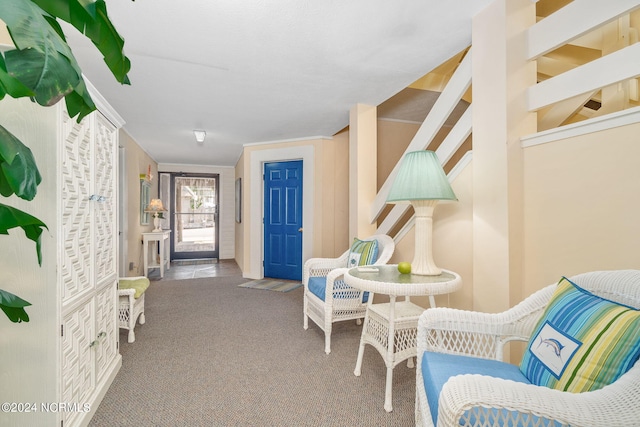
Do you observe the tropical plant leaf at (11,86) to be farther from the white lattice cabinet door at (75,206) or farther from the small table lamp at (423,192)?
the small table lamp at (423,192)

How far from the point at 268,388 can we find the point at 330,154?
144 inches

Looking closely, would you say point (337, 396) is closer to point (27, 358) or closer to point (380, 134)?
point (27, 358)

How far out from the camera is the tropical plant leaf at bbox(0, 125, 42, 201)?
2.24 feet

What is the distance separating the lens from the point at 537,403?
2.63ft

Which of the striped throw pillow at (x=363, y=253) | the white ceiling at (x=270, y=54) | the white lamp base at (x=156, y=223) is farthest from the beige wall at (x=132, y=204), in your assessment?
the striped throw pillow at (x=363, y=253)

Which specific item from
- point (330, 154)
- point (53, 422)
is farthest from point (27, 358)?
point (330, 154)

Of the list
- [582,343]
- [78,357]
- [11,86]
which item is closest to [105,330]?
[78,357]

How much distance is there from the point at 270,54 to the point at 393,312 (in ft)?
6.87

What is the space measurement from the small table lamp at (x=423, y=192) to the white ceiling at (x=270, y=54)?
884 mm

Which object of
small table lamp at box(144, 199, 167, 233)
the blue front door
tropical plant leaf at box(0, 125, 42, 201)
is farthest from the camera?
small table lamp at box(144, 199, 167, 233)

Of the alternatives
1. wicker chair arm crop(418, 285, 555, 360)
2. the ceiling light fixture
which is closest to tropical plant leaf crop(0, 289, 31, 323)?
wicker chair arm crop(418, 285, 555, 360)

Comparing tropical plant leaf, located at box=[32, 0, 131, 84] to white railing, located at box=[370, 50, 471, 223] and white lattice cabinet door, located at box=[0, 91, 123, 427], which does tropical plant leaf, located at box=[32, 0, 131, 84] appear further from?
white railing, located at box=[370, 50, 471, 223]

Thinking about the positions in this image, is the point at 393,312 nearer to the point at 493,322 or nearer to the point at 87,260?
the point at 493,322

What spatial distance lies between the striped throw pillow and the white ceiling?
153 centimetres
